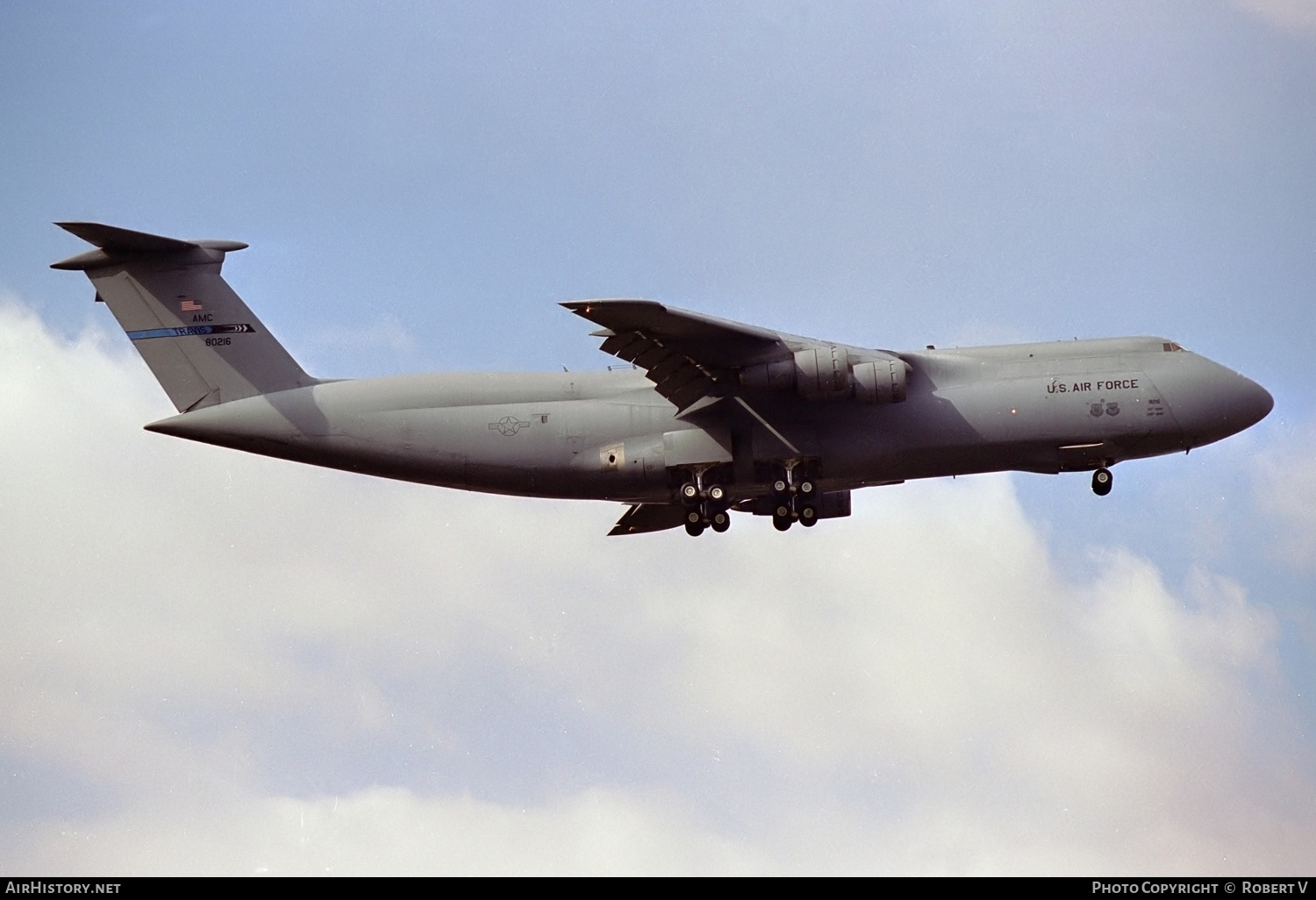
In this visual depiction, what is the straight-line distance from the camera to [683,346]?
21.1 m

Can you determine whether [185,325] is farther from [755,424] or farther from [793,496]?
[793,496]

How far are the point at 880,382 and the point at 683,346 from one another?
239 cm

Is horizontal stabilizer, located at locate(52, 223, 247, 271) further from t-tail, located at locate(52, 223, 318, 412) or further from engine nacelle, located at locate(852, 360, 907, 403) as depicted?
engine nacelle, located at locate(852, 360, 907, 403)

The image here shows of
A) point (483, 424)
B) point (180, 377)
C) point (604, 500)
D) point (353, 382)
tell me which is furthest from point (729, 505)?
point (180, 377)

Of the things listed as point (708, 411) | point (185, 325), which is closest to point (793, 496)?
point (708, 411)

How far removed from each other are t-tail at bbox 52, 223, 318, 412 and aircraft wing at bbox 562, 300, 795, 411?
4393 mm

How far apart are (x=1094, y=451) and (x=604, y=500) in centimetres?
608

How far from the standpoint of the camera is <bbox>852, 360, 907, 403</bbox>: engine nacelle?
21.1 meters

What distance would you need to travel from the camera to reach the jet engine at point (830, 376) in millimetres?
21031

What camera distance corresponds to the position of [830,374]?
68.9 feet

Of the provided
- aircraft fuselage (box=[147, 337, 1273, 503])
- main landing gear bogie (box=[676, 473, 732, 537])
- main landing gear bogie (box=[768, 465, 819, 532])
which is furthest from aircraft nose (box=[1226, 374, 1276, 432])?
main landing gear bogie (box=[676, 473, 732, 537])

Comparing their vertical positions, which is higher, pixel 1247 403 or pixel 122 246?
pixel 122 246

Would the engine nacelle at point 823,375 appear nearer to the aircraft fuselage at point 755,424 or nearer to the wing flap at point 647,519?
the aircraft fuselage at point 755,424
